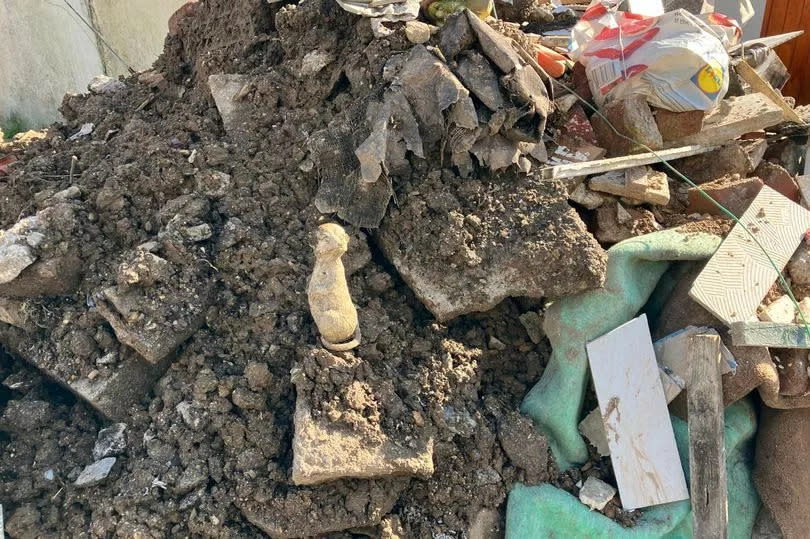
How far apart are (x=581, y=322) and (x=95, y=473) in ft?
7.02

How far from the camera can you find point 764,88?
11.2 feet

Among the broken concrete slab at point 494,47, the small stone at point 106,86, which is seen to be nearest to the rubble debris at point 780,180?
the broken concrete slab at point 494,47

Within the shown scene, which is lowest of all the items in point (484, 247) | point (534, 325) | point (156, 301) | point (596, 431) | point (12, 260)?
point (596, 431)

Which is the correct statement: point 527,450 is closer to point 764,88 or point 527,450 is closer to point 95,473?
point 95,473

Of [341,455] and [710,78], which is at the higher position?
[710,78]

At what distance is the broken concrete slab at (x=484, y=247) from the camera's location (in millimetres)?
2564

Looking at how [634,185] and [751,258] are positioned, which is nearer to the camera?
[751,258]

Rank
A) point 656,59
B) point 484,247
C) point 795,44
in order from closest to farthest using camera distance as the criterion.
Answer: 1. point 484,247
2. point 656,59
3. point 795,44

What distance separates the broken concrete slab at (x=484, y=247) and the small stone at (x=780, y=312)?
68 cm

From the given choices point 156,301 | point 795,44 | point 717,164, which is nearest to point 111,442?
point 156,301

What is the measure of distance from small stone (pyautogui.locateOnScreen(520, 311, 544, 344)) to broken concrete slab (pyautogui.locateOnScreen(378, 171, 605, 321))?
0.65ft

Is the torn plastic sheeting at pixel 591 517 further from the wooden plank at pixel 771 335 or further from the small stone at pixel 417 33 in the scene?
the small stone at pixel 417 33

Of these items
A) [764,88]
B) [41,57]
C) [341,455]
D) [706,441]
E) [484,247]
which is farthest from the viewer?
[41,57]

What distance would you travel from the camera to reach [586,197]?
286cm
